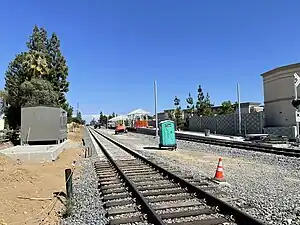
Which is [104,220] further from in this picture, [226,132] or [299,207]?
[226,132]

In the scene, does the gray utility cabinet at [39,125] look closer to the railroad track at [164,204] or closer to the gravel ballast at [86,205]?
the gravel ballast at [86,205]

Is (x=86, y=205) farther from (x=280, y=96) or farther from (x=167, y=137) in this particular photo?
(x=280, y=96)

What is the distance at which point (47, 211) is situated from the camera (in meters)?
7.71

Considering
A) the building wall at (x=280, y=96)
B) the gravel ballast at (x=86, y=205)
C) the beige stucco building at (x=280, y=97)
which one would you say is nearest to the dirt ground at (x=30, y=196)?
→ the gravel ballast at (x=86, y=205)

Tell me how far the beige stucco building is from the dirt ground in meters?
24.9

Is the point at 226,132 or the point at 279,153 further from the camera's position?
the point at 226,132

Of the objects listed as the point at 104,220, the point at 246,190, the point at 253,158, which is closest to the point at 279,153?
the point at 253,158

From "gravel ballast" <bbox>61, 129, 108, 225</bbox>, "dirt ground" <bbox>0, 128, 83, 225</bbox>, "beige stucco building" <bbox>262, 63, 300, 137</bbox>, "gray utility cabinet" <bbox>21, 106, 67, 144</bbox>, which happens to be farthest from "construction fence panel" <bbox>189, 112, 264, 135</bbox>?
"gravel ballast" <bbox>61, 129, 108, 225</bbox>

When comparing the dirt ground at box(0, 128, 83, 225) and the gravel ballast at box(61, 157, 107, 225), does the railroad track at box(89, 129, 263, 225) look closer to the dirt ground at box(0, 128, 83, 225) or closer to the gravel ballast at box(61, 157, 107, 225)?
the gravel ballast at box(61, 157, 107, 225)

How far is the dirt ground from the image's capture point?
7.27 metres

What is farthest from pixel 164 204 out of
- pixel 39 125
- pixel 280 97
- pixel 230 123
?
pixel 230 123

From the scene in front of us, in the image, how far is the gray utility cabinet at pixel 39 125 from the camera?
24.6 meters

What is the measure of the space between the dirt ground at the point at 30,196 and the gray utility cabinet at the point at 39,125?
408 inches

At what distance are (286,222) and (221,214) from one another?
1.17 metres
